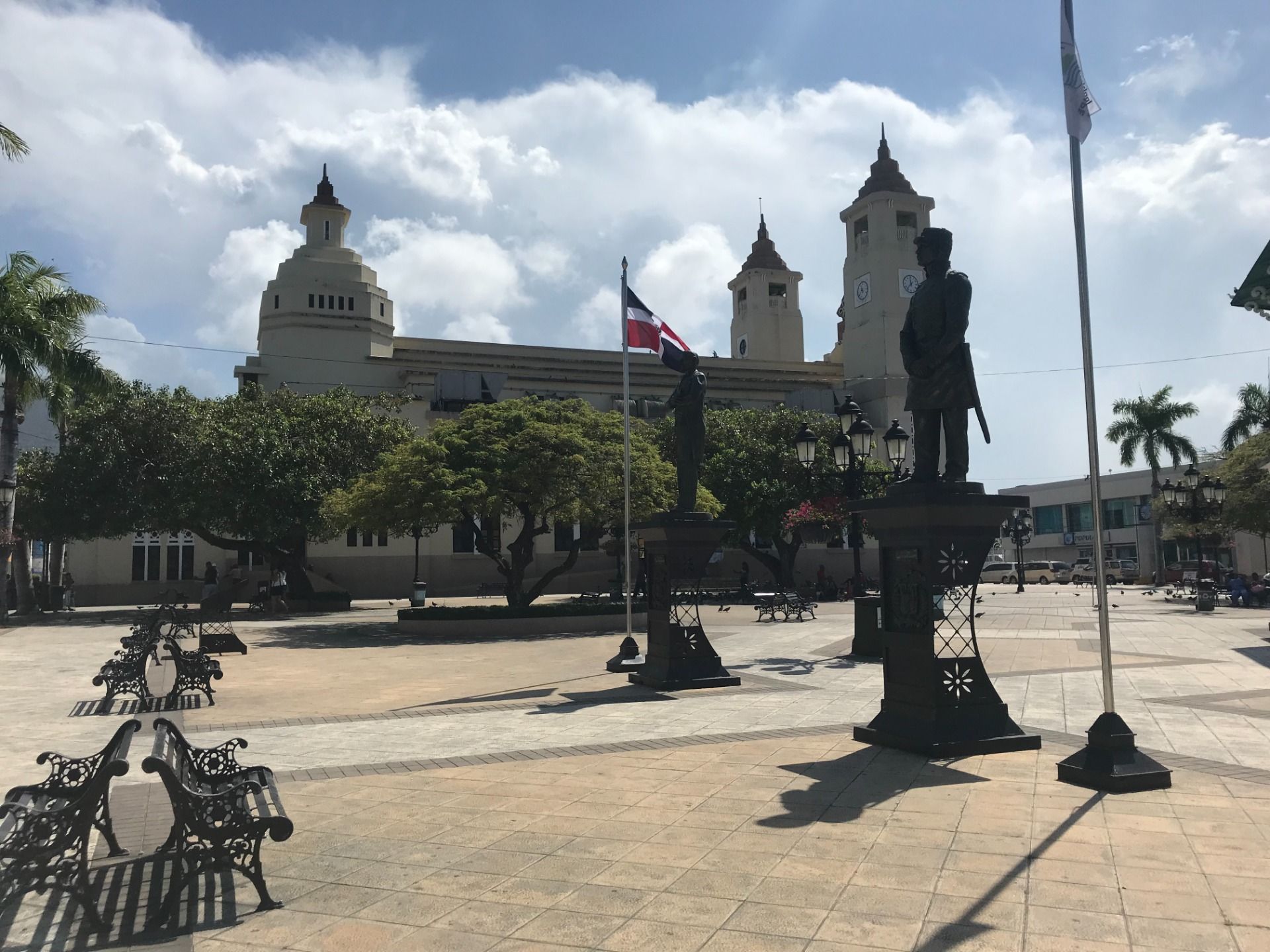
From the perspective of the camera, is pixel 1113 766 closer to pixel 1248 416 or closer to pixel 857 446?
pixel 857 446

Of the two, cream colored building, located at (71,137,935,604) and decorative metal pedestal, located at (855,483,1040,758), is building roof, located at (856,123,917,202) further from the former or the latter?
decorative metal pedestal, located at (855,483,1040,758)

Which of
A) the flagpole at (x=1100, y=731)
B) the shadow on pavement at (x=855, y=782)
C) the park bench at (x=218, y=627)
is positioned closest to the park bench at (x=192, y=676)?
the park bench at (x=218, y=627)

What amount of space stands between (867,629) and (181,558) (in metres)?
35.3

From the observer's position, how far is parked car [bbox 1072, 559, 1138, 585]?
5356cm

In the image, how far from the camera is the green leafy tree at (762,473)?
3975 centimetres

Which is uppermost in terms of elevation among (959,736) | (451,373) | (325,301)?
(325,301)


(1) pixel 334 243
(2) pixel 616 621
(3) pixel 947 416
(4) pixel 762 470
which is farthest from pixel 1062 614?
(1) pixel 334 243

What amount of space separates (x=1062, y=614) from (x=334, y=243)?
4299 centimetres

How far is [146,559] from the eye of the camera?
41406 mm

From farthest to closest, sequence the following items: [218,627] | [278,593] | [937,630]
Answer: [278,593] < [218,627] < [937,630]

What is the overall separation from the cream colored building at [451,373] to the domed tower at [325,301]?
8cm

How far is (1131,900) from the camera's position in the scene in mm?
4605

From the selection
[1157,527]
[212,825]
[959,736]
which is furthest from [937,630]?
[1157,527]

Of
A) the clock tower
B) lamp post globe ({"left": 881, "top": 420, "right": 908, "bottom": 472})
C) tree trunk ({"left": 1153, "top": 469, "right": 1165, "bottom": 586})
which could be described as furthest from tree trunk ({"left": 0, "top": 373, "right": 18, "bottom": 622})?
the clock tower
